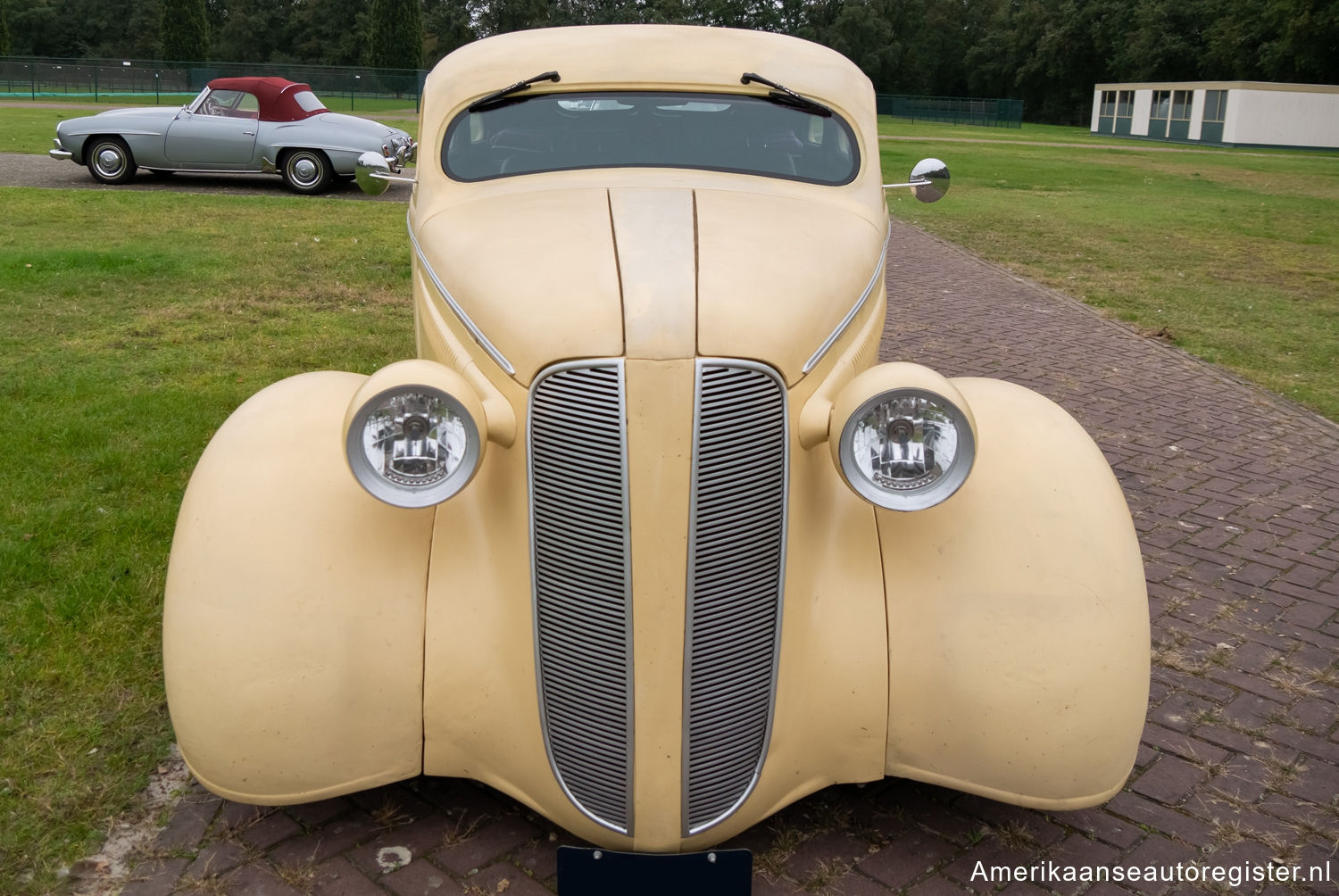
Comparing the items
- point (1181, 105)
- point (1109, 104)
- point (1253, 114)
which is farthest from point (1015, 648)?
point (1109, 104)

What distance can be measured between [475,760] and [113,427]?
4027 mm

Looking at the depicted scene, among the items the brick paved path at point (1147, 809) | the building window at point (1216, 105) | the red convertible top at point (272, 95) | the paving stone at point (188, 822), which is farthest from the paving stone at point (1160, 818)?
the building window at point (1216, 105)

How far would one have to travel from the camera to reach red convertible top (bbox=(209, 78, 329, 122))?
15.1 meters

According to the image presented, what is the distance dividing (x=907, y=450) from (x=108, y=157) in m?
15.7

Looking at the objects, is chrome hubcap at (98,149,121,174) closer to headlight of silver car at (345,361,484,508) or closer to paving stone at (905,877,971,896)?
headlight of silver car at (345,361,484,508)

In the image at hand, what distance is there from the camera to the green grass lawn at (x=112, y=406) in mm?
3273

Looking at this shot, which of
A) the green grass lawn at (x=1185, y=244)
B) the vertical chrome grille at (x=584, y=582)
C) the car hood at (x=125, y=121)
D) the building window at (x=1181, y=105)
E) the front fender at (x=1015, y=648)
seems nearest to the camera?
the vertical chrome grille at (x=584, y=582)

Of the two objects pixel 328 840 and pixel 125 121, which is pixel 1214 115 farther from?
pixel 328 840

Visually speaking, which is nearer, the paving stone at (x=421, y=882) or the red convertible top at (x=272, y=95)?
the paving stone at (x=421, y=882)

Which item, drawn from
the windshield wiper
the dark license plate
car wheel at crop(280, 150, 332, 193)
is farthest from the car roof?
car wheel at crop(280, 150, 332, 193)

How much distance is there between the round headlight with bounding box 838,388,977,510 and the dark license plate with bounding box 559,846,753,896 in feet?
2.89

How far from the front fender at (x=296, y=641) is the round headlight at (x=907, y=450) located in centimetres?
111

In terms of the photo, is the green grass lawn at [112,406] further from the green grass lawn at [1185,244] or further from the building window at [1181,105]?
the building window at [1181,105]

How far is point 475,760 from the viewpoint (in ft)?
9.16
